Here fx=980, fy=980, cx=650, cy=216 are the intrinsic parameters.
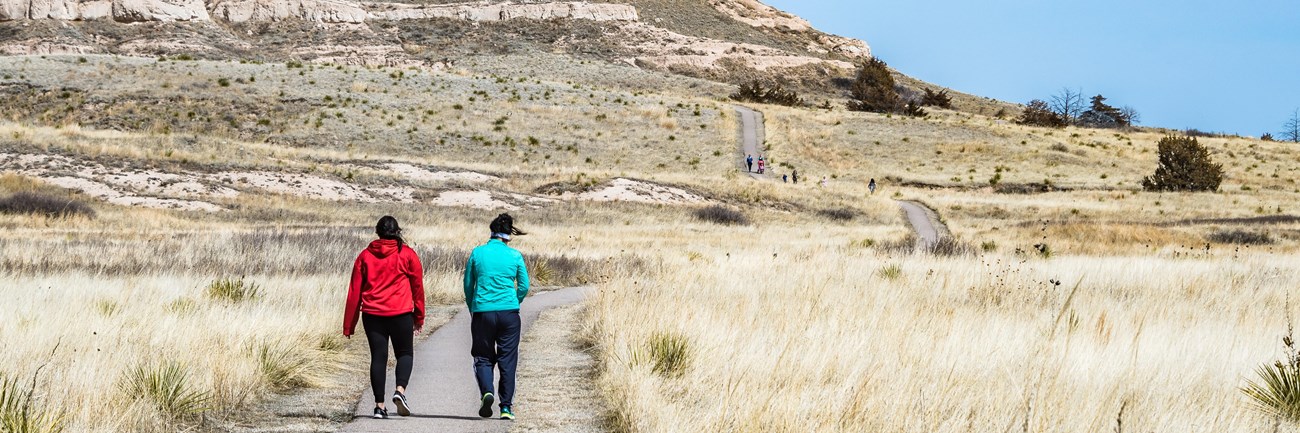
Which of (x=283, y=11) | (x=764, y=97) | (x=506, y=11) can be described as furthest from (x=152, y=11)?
(x=764, y=97)

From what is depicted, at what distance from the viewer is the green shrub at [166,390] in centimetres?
736

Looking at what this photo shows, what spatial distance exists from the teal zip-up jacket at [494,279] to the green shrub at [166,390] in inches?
87.4

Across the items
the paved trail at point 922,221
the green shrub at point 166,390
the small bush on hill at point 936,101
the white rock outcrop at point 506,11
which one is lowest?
the paved trail at point 922,221

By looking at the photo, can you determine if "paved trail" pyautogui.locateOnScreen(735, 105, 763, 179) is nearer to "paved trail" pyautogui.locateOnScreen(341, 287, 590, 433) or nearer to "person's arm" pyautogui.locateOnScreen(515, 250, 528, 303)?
"paved trail" pyautogui.locateOnScreen(341, 287, 590, 433)

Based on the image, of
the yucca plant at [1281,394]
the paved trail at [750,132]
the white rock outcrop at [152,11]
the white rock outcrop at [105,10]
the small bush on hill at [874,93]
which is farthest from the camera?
the white rock outcrop at [152,11]

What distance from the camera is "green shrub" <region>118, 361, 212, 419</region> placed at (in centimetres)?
736

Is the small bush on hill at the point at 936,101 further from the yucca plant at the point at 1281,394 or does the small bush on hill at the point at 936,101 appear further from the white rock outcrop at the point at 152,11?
the yucca plant at the point at 1281,394

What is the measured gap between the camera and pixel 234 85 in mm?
66625

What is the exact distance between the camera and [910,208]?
172 feet

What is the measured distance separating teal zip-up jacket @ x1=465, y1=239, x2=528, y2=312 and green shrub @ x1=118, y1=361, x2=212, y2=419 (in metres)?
2.22

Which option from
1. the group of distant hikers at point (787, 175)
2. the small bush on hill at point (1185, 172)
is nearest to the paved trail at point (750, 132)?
the group of distant hikers at point (787, 175)

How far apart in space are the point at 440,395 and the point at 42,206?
1160 inches

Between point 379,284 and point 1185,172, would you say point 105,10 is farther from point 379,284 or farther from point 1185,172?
point 379,284

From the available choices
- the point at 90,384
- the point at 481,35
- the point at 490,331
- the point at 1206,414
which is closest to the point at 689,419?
the point at 490,331
